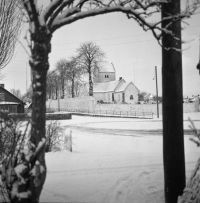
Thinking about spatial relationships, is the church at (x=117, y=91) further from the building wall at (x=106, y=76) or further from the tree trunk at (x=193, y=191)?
the tree trunk at (x=193, y=191)

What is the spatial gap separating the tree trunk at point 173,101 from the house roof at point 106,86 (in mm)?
70622

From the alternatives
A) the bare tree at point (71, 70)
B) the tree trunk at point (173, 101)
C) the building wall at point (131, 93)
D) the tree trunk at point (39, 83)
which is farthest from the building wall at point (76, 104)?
the tree trunk at point (39, 83)

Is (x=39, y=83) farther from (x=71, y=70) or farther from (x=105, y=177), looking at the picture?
(x=71, y=70)

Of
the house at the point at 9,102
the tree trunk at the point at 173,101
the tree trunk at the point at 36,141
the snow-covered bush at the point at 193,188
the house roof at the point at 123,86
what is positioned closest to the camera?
the tree trunk at the point at 36,141

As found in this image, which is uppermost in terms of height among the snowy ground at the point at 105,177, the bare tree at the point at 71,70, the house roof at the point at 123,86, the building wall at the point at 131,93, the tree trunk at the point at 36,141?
the bare tree at the point at 71,70

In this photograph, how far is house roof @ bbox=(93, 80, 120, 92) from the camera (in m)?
77.0

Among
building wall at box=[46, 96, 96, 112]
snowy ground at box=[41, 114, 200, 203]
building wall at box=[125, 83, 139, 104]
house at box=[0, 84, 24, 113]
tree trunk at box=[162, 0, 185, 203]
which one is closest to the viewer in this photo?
tree trunk at box=[162, 0, 185, 203]

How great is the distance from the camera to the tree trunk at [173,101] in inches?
219

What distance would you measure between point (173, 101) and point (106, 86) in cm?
7367

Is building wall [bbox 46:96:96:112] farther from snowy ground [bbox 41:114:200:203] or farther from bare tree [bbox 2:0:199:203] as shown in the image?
bare tree [bbox 2:0:199:203]

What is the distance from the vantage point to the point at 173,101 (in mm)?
5555

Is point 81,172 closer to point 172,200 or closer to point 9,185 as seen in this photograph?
point 172,200

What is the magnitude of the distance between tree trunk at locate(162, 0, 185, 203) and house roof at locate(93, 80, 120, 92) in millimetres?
70622

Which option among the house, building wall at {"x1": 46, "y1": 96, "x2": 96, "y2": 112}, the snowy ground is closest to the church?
building wall at {"x1": 46, "y1": 96, "x2": 96, "y2": 112}
